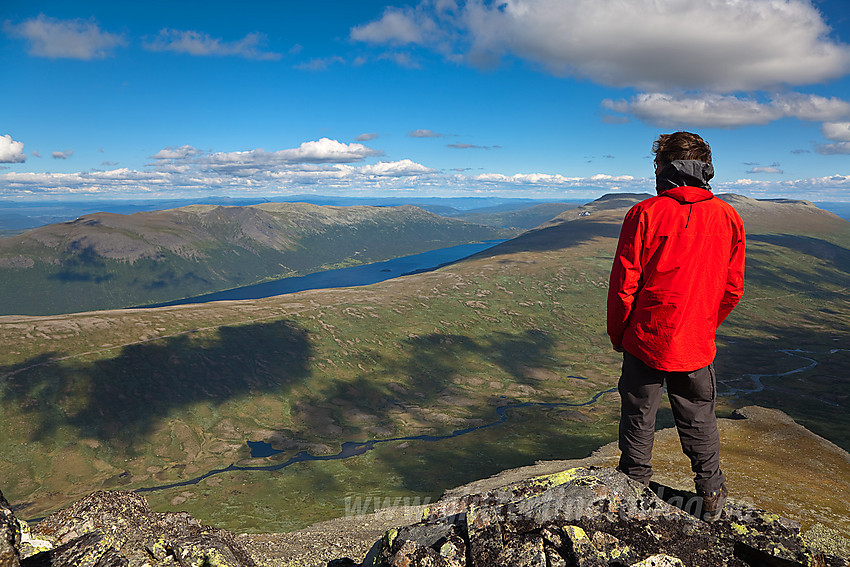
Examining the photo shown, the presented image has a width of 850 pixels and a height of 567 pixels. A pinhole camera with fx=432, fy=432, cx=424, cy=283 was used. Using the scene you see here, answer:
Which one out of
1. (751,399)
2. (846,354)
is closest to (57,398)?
(751,399)

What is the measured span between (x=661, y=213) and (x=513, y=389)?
176 m

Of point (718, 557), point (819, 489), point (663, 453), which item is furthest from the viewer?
point (663, 453)

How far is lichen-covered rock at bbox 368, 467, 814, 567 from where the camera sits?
26.1ft

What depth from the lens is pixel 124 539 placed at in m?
12.5

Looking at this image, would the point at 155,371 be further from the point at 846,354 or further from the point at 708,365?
the point at 846,354

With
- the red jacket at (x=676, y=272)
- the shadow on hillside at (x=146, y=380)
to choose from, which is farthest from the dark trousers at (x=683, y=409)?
the shadow on hillside at (x=146, y=380)

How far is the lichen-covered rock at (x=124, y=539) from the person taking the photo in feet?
34.7

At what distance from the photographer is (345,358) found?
640 feet

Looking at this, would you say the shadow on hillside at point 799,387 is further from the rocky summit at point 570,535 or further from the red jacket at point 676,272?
the red jacket at point 676,272

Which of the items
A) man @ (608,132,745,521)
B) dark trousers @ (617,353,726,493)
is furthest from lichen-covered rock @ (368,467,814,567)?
dark trousers @ (617,353,726,493)

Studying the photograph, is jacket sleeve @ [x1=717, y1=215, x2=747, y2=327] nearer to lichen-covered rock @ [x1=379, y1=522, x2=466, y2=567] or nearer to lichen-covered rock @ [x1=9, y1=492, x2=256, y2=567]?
lichen-covered rock @ [x1=379, y1=522, x2=466, y2=567]

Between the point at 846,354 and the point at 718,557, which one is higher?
the point at 718,557

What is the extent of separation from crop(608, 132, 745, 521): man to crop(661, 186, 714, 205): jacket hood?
17 millimetres

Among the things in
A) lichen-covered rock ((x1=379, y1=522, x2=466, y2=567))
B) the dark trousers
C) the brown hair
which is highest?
the brown hair
